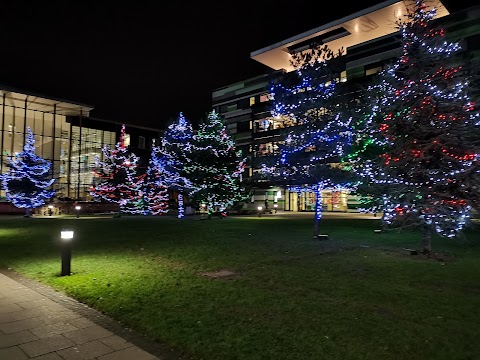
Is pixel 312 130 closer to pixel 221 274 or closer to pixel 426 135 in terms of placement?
pixel 426 135

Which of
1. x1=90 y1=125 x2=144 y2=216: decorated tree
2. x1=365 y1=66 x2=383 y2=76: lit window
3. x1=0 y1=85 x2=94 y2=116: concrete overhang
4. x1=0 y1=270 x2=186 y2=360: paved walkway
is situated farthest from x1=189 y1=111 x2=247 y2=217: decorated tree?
x1=0 y1=85 x2=94 y2=116: concrete overhang

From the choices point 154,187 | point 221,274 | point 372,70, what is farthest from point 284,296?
point 372,70

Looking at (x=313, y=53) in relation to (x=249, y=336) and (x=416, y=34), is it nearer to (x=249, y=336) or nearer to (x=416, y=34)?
(x=416, y=34)

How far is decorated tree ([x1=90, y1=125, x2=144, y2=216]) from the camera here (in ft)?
110

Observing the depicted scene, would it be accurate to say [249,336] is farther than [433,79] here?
No

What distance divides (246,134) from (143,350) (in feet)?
197

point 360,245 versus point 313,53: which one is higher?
point 313,53

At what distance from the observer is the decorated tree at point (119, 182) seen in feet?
110

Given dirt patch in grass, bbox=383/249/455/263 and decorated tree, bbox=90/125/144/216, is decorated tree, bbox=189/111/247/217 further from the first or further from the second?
dirt patch in grass, bbox=383/249/455/263

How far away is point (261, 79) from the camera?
62.1m

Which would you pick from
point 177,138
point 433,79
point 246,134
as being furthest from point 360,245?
point 246,134

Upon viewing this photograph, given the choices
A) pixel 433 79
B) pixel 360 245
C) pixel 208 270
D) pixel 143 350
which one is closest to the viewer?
pixel 143 350

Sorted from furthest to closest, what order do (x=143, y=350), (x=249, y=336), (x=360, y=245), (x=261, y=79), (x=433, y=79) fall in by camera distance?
(x=261, y=79) → (x=360, y=245) → (x=433, y=79) → (x=249, y=336) → (x=143, y=350)

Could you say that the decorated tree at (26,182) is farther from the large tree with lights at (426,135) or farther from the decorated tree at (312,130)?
the large tree with lights at (426,135)
